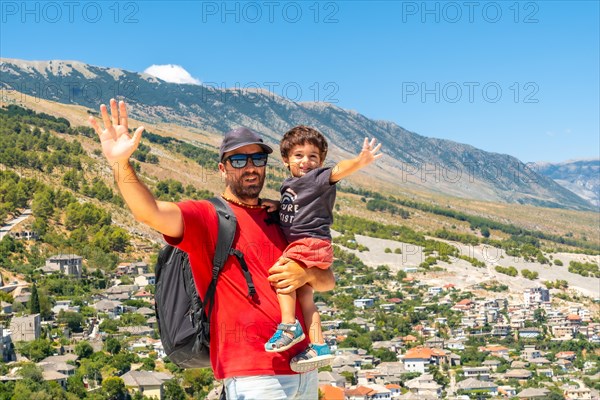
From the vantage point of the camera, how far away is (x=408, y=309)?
7075 cm

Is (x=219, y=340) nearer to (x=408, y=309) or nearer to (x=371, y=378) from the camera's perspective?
(x=371, y=378)

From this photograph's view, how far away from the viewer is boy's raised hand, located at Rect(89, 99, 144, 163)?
3.74m

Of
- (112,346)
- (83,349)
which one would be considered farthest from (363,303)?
(83,349)

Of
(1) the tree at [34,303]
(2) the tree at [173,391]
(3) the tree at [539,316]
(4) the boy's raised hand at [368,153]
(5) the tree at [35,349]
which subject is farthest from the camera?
(3) the tree at [539,316]

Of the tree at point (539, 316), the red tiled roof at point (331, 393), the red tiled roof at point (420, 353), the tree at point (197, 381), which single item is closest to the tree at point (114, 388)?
the tree at point (197, 381)

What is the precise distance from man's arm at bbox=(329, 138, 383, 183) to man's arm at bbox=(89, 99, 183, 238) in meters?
0.99

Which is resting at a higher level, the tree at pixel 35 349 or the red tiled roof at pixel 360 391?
the tree at pixel 35 349

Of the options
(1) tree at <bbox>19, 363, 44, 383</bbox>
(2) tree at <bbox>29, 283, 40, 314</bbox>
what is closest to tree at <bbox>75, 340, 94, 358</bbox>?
(1) tree at <bbox>19, 363, 44, 383</bbox>

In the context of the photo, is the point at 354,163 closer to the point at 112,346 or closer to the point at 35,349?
the point at 35,349

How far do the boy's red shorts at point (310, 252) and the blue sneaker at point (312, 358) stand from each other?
0.43 m

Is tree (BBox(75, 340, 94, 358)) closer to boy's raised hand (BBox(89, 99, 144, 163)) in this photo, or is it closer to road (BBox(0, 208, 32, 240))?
road (BBox(0, 208, 32, 240))

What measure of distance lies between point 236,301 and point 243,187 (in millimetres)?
603

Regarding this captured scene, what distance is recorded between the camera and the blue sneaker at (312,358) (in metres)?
4.16

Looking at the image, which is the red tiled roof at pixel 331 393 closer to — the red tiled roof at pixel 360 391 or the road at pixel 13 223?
the red tiled roof at pixel 360 391
